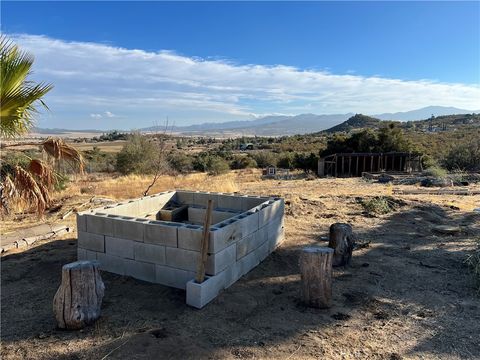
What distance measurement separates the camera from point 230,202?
8602 millimetres

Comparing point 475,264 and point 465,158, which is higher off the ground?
point 465,158

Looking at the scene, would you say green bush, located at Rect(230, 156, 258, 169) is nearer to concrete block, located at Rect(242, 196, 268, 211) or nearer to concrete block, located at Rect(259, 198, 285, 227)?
concrete block, located at Rect(242, 196, 268, 211)

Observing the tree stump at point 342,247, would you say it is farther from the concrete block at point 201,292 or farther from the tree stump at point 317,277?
the concrete block at point 201,292

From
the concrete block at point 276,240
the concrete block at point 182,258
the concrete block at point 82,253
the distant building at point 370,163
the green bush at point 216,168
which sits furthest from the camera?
the green bush at point 216,168

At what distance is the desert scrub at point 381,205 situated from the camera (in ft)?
36.4

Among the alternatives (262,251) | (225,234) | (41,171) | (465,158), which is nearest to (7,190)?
(41,171)

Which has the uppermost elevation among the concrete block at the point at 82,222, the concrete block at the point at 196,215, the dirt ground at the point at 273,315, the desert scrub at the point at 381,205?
the concrete block at the point at 82,222

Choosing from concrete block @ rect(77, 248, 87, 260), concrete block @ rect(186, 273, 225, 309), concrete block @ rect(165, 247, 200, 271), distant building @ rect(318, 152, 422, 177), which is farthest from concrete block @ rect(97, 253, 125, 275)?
distant building @ rect(318, 152, 422, 177)

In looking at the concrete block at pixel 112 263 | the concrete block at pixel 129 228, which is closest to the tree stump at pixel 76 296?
the concrete block at pixel 129 228

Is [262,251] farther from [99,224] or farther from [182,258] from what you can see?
[99,224]

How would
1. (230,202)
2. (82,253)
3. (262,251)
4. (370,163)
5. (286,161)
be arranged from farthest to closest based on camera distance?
(286,161) < (370,163) < (230,202) < (262,251) < (82,253)

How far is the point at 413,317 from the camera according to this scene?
15.8 feet

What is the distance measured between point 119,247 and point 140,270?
543 millimetres

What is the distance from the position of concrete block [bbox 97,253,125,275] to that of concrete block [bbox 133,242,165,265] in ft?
1.22
